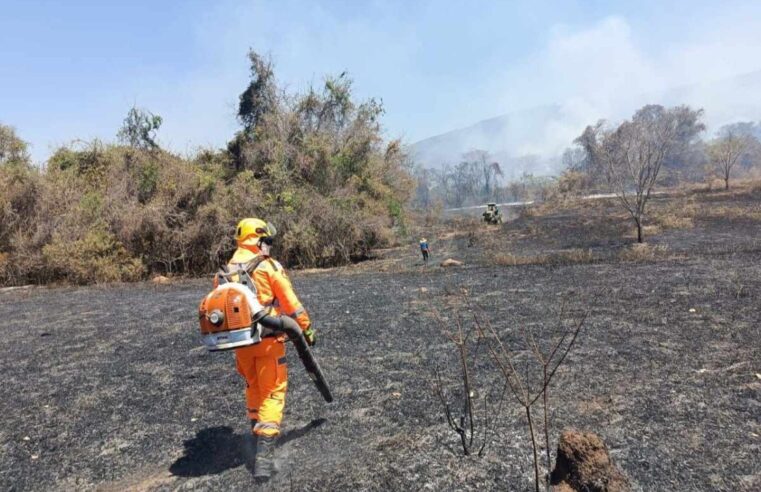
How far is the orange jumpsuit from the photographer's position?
3.64m

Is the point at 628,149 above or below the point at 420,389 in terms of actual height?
above

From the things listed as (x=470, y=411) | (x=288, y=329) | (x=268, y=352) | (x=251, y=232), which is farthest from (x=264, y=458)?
(x=251, y=232)

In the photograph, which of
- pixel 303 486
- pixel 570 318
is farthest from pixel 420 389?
pixel 570 318

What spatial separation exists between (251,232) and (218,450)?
1813 mm

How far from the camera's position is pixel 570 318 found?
7.41 m

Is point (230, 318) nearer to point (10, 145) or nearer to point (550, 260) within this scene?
point (550, 260)

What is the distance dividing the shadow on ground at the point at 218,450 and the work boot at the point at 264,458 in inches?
11.9

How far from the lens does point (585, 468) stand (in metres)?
2.80

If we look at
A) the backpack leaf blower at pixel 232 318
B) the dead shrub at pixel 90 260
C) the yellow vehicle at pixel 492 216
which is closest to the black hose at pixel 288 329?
the backpack leaf blower at pixel 232 318

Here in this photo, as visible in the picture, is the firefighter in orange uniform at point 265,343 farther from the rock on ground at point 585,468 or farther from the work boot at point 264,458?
the rock on ground at point 585,468

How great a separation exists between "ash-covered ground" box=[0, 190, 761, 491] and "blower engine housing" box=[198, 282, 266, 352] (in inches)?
39.5

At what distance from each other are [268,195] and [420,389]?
573 inches

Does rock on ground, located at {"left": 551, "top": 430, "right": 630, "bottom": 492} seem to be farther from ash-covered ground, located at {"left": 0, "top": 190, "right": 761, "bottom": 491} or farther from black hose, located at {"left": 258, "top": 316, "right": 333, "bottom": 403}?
black hose, located at {"left": 258, "top": 316, "right": 333, "bottom": 403}

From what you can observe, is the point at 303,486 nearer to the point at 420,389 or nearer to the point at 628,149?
the point at 420,389
